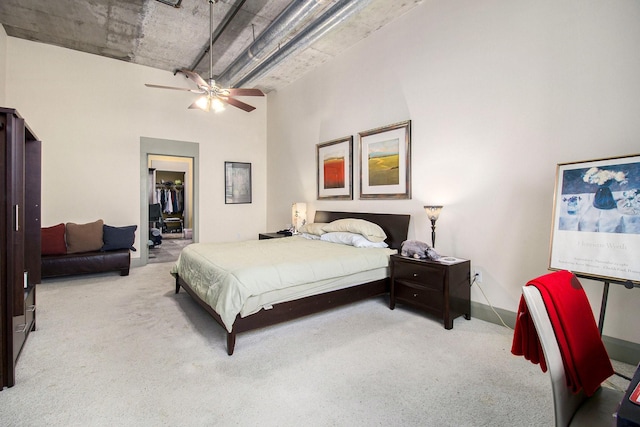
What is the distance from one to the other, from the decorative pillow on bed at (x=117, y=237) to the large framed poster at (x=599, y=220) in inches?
223

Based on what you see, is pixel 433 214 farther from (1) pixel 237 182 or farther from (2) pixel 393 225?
(1) pixel 237 182

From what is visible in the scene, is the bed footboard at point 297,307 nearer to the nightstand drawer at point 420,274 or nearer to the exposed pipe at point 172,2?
the nightstand drawer at point 420,274

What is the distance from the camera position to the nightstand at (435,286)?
2.96m

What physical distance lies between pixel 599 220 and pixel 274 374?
8.10ft

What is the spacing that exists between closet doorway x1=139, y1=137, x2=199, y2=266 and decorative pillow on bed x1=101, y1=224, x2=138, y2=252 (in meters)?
0.54

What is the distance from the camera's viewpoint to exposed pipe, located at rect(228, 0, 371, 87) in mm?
3158

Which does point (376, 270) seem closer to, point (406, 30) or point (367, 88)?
point (367, 88)

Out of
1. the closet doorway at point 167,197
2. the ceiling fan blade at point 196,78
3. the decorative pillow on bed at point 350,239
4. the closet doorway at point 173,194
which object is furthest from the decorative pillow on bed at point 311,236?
the closet doorway at point 173,194

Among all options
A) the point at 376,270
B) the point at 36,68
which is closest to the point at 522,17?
the point at 376,270

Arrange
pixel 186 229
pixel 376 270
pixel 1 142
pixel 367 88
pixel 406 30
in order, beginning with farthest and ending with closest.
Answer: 1. pixel 186 229
2. pixel 367 88
3. pixel 406 30
4. pixel 376 270
5. pixel 1 142

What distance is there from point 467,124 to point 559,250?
5.24 feet

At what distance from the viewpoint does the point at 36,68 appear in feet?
15.8

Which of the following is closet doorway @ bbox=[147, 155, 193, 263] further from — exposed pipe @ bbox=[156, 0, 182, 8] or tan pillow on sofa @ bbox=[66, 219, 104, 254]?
exposed pipe @ bbox=[156, 0, 182, 8]

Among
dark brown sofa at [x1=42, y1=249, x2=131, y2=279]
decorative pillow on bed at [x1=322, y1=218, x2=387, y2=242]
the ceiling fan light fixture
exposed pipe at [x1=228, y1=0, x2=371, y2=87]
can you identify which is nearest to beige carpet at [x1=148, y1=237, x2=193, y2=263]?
dark brown sofa at [x1=42, y1=249, x2=131, y2=279]
